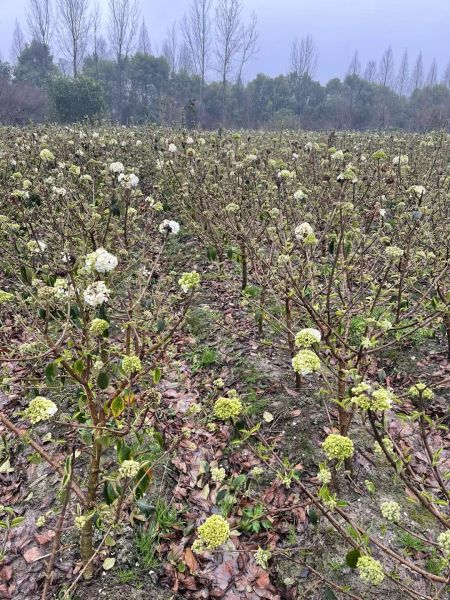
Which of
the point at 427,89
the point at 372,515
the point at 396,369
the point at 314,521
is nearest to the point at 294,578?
the point at 314,521

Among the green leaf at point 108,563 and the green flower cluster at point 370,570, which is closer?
the green flower cluster at point 370,570

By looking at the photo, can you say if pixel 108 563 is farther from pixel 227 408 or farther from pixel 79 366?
pixel 227 408

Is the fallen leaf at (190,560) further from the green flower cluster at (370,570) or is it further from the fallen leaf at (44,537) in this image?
the green flower cluster at (370,570)

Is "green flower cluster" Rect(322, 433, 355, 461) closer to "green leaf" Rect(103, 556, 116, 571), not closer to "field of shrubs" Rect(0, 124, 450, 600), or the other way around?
"field of shrubs" Rect(0, 124, 450, 600)

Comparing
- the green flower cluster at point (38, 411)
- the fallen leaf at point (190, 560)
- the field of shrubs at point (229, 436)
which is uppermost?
the green flower cluster at point (38, 411)

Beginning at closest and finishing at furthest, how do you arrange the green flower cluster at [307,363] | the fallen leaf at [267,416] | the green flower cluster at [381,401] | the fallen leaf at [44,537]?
the green flower cluster at [381,401] → the green flower cluster at [307,363] → the fallen leaf at [44,537] → the fallen leaf at [267,416]

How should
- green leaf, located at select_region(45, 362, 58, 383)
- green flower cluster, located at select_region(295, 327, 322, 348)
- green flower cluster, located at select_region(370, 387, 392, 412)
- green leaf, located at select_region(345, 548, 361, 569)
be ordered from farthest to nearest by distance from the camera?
green leaf, located at select_region(45, 362, 58, 383) → green flower cluster, located at select_region(295, 327, 322, 348) → green leaf, located at select_region(345, 548, 361, 569) → green flower cluster, located at select_region(370, 387, 392, 412)

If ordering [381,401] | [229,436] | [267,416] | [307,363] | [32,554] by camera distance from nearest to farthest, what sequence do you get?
[381,401] < [307,363] < [32,554] < [267,416] < [229,436]

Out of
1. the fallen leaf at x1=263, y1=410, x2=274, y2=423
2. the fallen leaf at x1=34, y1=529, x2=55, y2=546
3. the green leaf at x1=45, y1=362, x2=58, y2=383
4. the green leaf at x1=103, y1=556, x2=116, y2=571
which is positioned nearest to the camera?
the green leaf at x1=45, y1=362, x2=58, y2=383

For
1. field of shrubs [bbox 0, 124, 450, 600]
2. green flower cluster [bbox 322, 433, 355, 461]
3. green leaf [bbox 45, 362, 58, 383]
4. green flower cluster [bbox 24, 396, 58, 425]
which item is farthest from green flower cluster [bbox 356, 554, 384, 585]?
green leaf [bbox 45, 362, 58, 383]

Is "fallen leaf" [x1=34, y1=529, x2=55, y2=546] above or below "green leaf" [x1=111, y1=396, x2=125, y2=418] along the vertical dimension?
below

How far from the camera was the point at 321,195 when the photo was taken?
545 centimetres

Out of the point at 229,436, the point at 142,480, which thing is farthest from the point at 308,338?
the point at 229,436

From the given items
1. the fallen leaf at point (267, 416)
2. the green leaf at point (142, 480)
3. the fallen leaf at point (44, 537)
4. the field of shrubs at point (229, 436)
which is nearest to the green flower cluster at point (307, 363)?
the field of shrubs at point (229, 436)
